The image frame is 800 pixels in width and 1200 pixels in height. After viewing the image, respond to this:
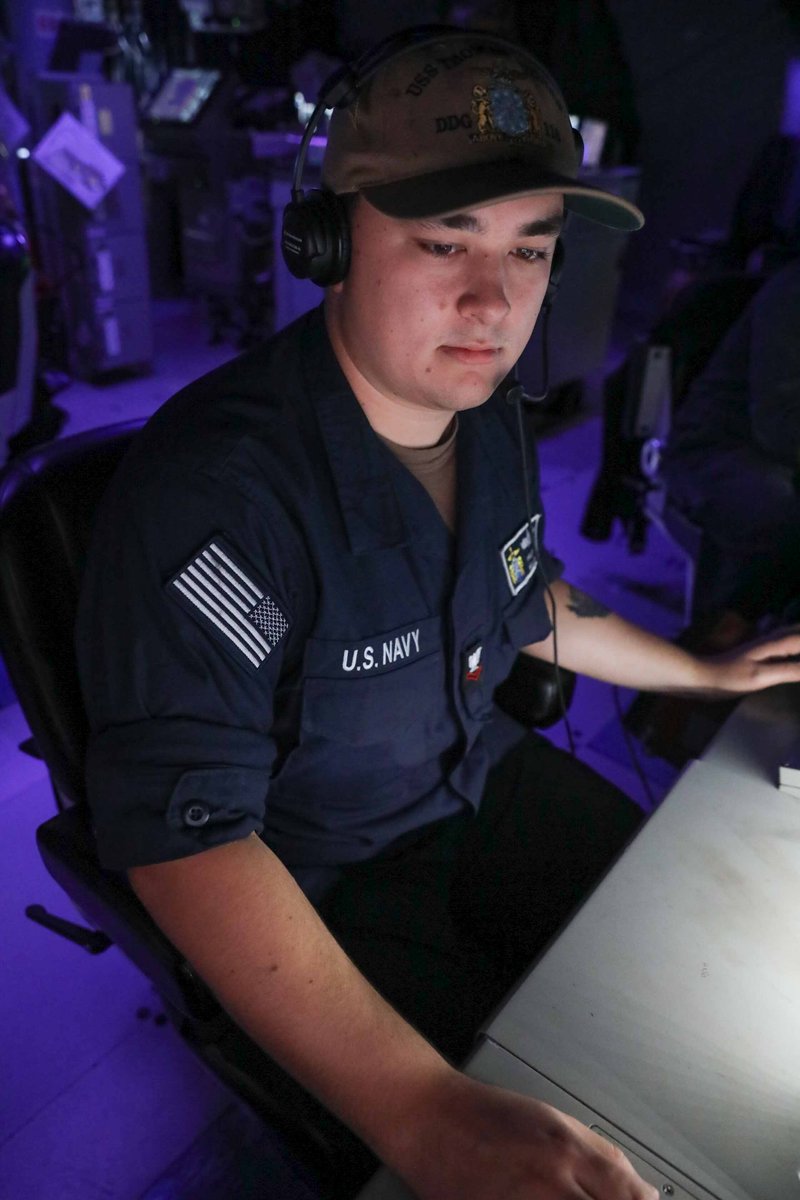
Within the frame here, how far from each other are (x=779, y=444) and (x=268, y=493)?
5.01 ft

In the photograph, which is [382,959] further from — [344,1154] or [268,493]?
[268,493]

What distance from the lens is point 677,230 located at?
5.53 metres

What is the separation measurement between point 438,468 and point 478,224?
276 millimetres

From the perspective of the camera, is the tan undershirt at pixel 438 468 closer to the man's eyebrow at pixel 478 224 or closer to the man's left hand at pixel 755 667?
the man's eyebrow at pixel 478 224

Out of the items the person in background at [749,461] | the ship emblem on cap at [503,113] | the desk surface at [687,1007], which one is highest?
the ship emblem on cap at [503,113]

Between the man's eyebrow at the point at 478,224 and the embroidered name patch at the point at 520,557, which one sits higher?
the man's eyebrow at the point at 478,224

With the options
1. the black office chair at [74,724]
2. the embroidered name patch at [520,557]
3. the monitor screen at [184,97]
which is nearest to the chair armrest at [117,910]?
the black office chair at [74,724]

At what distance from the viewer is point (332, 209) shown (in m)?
0.80

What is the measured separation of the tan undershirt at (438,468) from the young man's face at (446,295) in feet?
0.28

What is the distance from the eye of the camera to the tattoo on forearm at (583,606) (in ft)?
3.79

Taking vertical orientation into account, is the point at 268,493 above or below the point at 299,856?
above

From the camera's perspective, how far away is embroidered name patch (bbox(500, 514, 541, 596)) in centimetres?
103

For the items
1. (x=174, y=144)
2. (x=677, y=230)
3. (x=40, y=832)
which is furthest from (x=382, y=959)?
(x=677, y=230)

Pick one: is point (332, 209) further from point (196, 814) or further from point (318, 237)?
point (196, 814)
